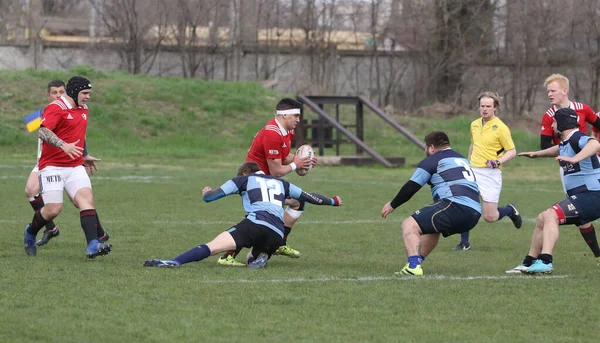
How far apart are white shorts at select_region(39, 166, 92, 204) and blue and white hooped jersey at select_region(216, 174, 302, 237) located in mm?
1477

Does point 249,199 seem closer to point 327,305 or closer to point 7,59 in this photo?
point 327,305

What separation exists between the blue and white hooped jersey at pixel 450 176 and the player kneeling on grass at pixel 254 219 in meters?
1.24

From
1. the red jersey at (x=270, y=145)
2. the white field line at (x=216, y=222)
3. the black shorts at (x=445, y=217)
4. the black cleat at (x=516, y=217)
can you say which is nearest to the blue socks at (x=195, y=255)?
the red jersey at (x=270, y=145)

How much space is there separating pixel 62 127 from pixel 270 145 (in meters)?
1.99

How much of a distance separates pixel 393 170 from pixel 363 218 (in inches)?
418

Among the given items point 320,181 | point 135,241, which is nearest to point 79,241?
point 135,241

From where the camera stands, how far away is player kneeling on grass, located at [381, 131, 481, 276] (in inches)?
348

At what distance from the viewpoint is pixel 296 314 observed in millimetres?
6785

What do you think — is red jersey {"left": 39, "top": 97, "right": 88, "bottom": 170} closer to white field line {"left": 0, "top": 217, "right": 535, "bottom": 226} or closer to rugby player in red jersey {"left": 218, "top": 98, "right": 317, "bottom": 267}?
rugby player in red jersey {"left": 218, "top": 98, "right": 317, "bottom": 267}

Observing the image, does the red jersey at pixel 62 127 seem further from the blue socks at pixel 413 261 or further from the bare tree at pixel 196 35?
the bare tree at pixel 196 35

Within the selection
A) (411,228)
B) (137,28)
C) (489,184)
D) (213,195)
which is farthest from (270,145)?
(137,28)

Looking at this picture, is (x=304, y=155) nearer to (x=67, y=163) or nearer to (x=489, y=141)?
(x=67, y=163)

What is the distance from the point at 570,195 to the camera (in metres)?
9.20

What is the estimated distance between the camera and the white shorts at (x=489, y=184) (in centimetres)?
1194
